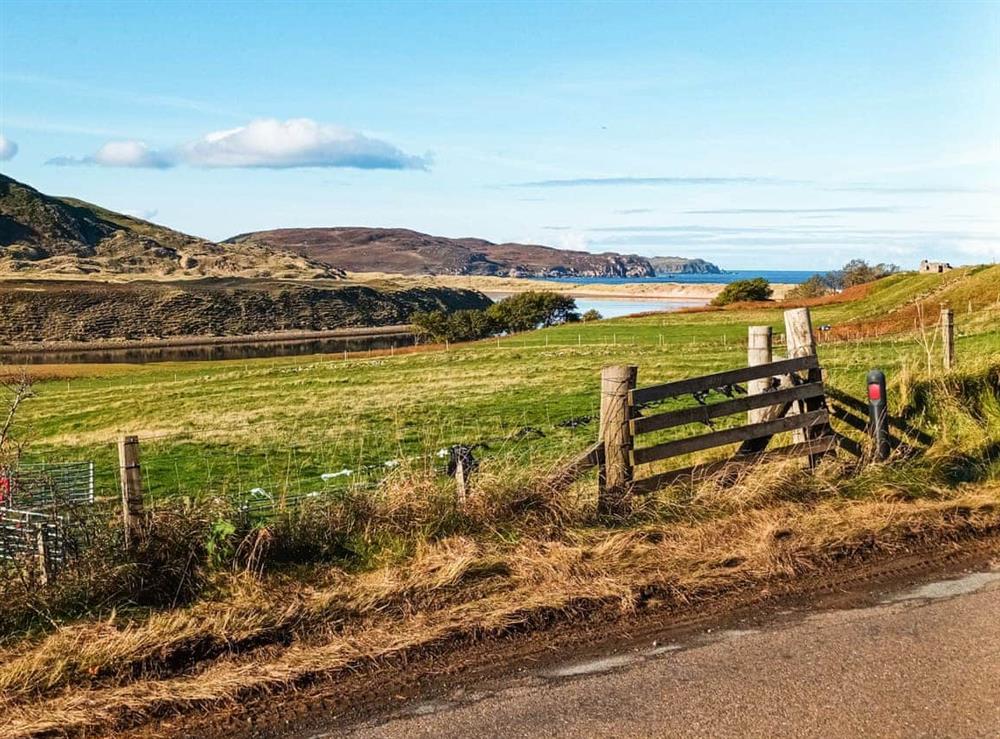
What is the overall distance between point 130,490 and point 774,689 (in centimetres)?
431

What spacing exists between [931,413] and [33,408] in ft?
111

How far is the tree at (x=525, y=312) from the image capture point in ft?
378

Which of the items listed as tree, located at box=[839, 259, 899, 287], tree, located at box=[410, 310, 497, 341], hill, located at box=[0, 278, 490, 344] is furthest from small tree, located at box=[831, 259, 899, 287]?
Answer: hill, located at box=[0, 278, 490, 344]

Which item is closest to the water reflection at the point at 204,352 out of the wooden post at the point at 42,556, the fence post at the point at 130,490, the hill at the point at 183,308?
the hill at the point at 183,308

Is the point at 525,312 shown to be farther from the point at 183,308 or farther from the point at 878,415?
the point at 878,415

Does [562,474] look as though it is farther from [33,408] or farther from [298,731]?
[33,408]

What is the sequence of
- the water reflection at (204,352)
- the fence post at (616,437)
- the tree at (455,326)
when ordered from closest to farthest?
the fence post at (616,437)
the water reflection at (204,352)
the tree at (455,326)

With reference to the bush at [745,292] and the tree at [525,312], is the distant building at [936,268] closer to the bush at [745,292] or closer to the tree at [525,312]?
the bush at [745,292]

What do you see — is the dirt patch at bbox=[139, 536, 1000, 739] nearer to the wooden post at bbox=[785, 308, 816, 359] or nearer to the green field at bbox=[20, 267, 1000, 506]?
the green field at bbox=[20, 267, 1000, 506]

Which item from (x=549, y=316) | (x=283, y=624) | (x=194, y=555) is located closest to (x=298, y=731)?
(x=283, y=624)

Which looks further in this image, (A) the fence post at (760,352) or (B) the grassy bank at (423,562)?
(A) the fence post at (760,352)

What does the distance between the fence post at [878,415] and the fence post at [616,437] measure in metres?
2.90

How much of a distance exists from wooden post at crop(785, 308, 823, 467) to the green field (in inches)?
79.9

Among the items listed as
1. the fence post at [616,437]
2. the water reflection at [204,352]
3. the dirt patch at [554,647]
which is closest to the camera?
the dirt patch at [554,647]
